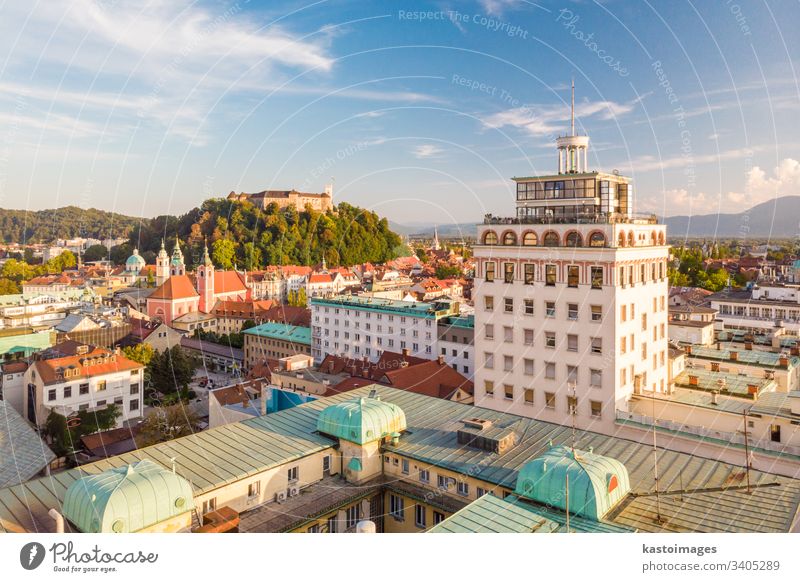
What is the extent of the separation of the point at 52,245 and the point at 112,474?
62380 millimetres

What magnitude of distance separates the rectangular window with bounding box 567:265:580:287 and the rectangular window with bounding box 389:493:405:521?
217 inches

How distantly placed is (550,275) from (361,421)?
545 centimetres

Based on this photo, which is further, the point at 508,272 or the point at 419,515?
the point at 508,272

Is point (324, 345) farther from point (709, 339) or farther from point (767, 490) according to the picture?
point (767, 490)

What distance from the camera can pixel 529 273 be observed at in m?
10.6

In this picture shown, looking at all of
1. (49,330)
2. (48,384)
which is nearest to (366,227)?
(49,330)

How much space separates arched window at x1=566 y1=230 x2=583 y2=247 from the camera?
32.4ft

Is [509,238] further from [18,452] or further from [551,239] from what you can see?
[18,452]

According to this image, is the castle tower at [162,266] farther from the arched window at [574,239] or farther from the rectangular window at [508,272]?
the arched window at [574,239]

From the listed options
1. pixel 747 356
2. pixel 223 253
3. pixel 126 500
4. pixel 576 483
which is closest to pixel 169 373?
pixel 126 500

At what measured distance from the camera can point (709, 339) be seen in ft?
46.6

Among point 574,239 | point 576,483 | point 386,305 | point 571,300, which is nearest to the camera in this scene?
point 576,483

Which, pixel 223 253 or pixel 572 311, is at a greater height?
pixel 223 253

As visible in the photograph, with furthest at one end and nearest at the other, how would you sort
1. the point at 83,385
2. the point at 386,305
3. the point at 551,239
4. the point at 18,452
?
the point at 386,305 → the point at 83,385 → the point at 18,452 → the point at 551,239
